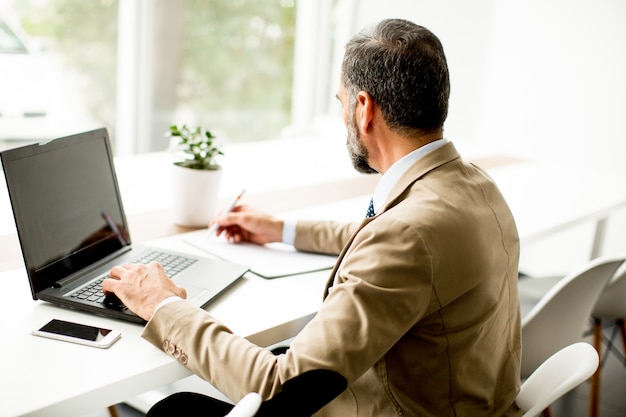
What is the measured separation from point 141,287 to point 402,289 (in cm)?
49

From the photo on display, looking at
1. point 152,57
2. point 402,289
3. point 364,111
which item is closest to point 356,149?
point 364,111

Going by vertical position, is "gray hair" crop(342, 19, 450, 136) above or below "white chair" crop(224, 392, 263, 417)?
above

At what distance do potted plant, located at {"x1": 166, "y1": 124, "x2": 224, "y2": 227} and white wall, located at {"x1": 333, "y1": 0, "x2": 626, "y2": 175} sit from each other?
212 centimetres

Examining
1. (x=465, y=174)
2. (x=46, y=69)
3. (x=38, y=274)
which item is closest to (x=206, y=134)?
(x=38, y=274)

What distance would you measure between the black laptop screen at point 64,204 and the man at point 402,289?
14 cm

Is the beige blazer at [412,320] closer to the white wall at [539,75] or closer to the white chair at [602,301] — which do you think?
the white chair at [602,301]

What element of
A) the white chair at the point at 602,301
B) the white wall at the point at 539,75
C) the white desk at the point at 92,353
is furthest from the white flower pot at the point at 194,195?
the white wall at the point at 539,75

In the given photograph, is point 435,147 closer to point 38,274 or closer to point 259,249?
point 259,249

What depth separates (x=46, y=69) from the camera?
365 centimetres

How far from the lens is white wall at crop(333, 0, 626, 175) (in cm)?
330

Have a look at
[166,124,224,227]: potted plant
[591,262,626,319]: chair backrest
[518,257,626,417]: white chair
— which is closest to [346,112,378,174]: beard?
[166,124,224,227]: potted plant

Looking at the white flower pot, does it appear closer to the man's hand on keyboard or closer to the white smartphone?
the man's hand on keyboard

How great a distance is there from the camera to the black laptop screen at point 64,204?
1.31 m

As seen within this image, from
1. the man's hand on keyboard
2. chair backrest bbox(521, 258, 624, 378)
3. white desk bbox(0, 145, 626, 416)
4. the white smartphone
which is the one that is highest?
the man's hand on keyboard
